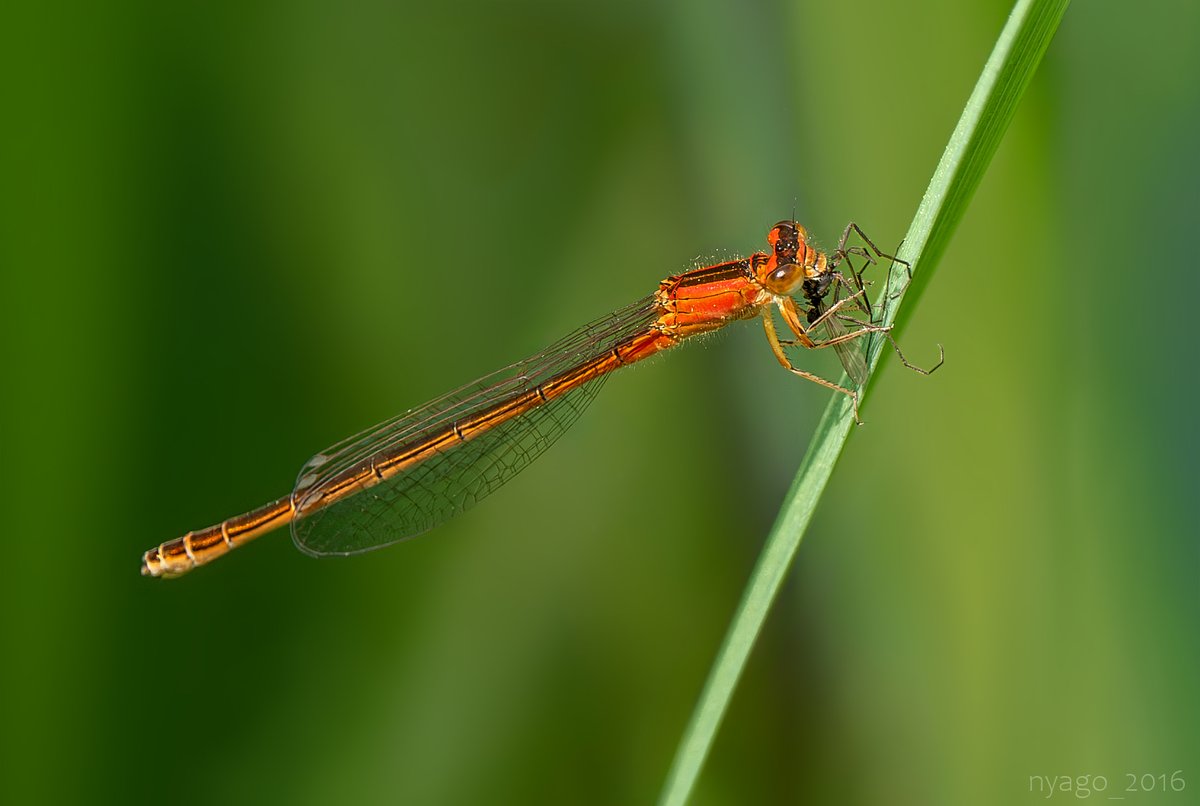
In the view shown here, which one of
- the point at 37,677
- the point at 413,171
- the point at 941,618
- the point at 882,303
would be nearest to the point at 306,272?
the point at 413,171

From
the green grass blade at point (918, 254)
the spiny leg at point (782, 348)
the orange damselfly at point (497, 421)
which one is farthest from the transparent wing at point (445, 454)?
the green grass blade at point (918, 254)

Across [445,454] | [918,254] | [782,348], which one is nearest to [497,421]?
[445,454]

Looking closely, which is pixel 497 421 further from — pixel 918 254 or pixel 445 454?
pixel 918 254

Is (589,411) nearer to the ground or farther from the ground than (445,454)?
farther from the ground

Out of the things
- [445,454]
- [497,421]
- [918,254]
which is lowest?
[918,254]

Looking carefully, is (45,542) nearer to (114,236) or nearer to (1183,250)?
(114,236)

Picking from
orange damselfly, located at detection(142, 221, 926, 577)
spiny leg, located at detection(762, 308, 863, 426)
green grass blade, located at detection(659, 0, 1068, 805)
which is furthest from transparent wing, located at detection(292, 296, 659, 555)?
green grass blade, located at detection(659, 0, 1068, 805)

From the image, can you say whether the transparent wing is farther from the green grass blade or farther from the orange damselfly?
the green grass blade
